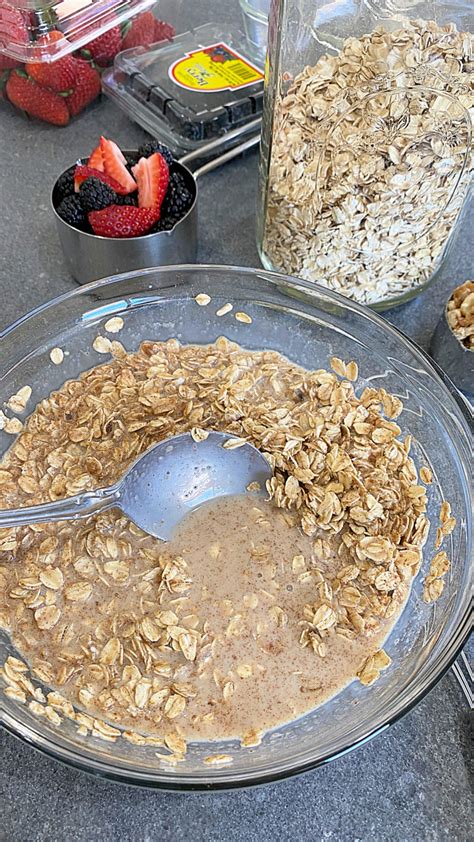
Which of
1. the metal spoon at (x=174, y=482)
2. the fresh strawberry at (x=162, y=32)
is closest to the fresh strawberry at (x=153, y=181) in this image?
the metal spoon at (x=174, y=482)

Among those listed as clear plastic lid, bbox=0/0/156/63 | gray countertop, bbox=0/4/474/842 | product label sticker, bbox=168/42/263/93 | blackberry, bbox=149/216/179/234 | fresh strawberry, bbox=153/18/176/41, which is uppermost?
clear plastic lid, bbox=0/0/156/63

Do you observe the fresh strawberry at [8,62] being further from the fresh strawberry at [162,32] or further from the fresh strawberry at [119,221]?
the fresh strawberry at [119,221]

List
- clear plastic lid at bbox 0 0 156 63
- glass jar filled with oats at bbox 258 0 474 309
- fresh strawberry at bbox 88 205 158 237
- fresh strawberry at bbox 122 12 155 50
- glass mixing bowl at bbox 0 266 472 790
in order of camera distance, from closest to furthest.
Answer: glass mixing bowl at bbox 0 266 472 790 → glass jar filled with oats at bbox 258 0 474 309 → fresh strawberry at bbox 88 205 158 237 → clear plastic lid at bbox 0 0 156 63 → fresh strawberry at bbox 122 12 155 50

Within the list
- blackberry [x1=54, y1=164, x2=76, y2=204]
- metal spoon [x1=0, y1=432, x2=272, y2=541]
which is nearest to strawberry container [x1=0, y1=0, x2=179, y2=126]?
blackberry [x1=54, y1=164, x2=76, y2=204]

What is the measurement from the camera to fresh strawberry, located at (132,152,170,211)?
104cm

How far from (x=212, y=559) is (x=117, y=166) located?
1.88 feet

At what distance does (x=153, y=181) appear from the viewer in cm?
104

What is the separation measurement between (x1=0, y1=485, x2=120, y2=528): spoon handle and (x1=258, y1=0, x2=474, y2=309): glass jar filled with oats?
40cm

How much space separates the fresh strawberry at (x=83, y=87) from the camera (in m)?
1.31

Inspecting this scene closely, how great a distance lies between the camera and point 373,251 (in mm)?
953

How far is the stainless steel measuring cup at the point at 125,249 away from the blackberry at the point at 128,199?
6 cm

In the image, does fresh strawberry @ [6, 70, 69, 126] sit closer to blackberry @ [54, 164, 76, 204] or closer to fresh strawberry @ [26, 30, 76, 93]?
fresh strawberry @ [26, 30, 76, 93]

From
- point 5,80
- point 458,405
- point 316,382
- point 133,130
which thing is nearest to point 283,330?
point 316,382

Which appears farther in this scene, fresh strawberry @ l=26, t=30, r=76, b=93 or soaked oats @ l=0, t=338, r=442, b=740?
fresh strawberry @ l=26, t=30, r=76, b=93
